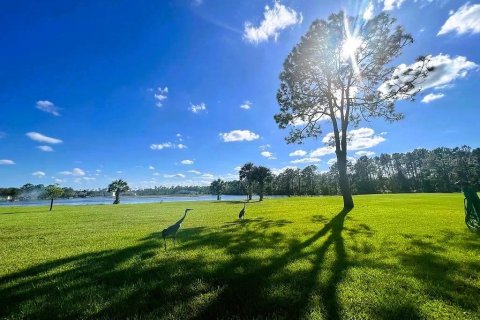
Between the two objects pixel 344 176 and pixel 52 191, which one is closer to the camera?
pixel 344 176

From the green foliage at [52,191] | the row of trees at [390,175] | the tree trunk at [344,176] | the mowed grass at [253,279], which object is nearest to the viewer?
the mowed grass at [253,279]

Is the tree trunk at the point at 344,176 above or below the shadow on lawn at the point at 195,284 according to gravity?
above

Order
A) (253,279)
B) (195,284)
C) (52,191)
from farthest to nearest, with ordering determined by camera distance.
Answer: (52,191) < (253,279) < (195,284)

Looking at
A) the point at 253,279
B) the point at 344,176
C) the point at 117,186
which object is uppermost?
the point at 117,186

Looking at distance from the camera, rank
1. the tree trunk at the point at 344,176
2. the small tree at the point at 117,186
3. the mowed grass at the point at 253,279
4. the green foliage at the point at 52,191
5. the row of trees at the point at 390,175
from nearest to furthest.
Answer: the mowed grass at the point at 253,279
the tree trunk at the point at 344,176
the green foliage at the point at 52,191
the small tree at the point at 117,186
the row of trees at the point at 390,175

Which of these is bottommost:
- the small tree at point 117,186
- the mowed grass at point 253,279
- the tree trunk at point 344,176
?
the mowed grass at point 253,279

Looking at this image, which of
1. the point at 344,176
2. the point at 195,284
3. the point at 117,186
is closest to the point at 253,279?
the point at 195,284

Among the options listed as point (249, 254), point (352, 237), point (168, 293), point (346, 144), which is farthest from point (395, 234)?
point (346, 144)

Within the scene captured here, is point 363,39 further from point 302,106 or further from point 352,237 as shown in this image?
point 352,237

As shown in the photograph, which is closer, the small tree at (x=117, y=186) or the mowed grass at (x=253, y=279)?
the mowed grass at (x=253, y=279)

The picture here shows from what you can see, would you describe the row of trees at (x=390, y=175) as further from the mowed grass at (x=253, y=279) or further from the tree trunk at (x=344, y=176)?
the mowed grass at (x=253, y=279)

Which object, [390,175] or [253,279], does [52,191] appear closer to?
[253,279]

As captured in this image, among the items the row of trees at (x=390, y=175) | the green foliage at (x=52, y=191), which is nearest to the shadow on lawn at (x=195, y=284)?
the green foliage at (x=52, y=191)

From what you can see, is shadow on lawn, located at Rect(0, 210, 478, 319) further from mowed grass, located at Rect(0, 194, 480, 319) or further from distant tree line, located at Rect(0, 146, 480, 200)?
distant tree line, located at Rect(0, 146, 480, 200)
